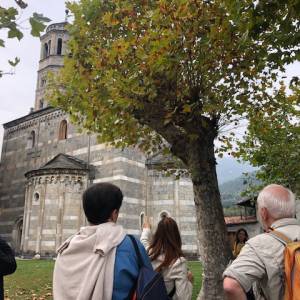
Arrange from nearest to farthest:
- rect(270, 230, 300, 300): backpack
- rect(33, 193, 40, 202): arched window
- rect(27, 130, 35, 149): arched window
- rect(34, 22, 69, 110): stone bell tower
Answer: rect(270, 230, 300, 300): backpack
rect(33, 193, 40, 202): arched window
rect(27, 130, 35, 149): arched window
rect(34, 22, 69, 110): stone bell tower

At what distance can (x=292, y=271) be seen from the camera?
2.57 meters

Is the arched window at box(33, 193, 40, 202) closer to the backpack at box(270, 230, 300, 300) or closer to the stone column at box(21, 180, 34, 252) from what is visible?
the stone column at box(21, 180, 34, 252)

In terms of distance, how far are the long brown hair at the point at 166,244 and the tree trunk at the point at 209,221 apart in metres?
4.00

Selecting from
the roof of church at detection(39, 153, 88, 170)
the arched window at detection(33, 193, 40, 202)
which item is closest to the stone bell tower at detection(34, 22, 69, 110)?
the roof of church at detection(39, 153, 88, 170)

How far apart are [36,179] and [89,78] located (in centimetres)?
1640

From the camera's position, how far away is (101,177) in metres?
23.4

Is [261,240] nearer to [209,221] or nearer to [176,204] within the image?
[209,221]

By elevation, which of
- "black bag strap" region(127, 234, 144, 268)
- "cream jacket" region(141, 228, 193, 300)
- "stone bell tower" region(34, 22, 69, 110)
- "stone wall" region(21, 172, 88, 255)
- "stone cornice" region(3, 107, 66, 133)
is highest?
"stone bell tower" region(34, 22, 69, 110)

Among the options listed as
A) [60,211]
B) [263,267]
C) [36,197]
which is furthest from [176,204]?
[263,267]

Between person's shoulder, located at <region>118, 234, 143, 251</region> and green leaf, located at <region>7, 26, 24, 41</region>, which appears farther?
green leaf, located at <region>7, 26, 24, 41</region>

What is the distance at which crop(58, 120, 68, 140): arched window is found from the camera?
2728cm

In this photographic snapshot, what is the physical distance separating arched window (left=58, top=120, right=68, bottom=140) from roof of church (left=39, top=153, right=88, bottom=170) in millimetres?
2560

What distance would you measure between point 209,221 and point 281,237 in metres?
5.26

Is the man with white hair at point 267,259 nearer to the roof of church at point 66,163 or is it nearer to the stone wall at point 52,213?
the stone wall at point 52,213
